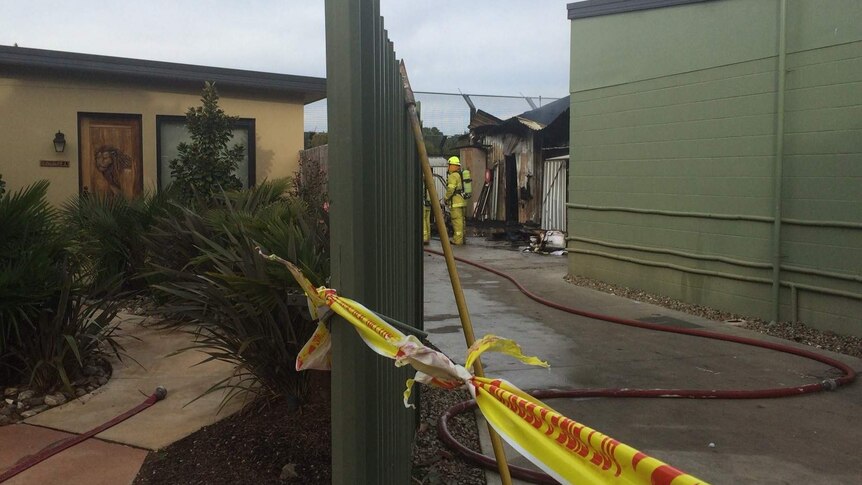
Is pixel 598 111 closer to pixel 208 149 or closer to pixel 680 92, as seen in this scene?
pixel 680 92

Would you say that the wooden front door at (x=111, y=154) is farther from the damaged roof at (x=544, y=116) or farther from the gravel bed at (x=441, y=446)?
the damaged roof at (x=544, y=116)

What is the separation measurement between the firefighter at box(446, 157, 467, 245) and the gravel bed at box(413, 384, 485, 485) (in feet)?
38.0

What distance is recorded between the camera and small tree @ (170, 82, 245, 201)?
469 inches

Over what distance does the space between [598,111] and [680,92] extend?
1.65m

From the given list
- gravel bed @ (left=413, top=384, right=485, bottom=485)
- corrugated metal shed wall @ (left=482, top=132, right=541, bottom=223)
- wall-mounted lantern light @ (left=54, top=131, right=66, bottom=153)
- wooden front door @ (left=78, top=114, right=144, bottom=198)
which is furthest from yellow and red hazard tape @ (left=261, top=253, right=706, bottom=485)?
corrugated metal shed wall @ (left=482, top=132, right=541, bottom=223)

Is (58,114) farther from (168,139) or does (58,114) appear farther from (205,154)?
(205,154)

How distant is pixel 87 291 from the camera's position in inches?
219

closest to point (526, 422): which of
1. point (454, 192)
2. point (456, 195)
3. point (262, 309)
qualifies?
point (262, 309)

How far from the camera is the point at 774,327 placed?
7824 mm

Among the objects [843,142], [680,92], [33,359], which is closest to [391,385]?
[33,359]

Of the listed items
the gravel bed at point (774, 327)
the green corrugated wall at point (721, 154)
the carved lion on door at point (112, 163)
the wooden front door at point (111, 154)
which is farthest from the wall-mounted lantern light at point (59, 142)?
the gravel bed at point (774, 327)

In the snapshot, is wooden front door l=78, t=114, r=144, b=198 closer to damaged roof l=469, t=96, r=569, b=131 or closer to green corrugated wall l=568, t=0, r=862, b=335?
green corrugated wall l=568, t=0, r=862, b=335

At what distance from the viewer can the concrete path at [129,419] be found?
3.93 metres

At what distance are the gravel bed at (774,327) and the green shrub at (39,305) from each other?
6625mm
